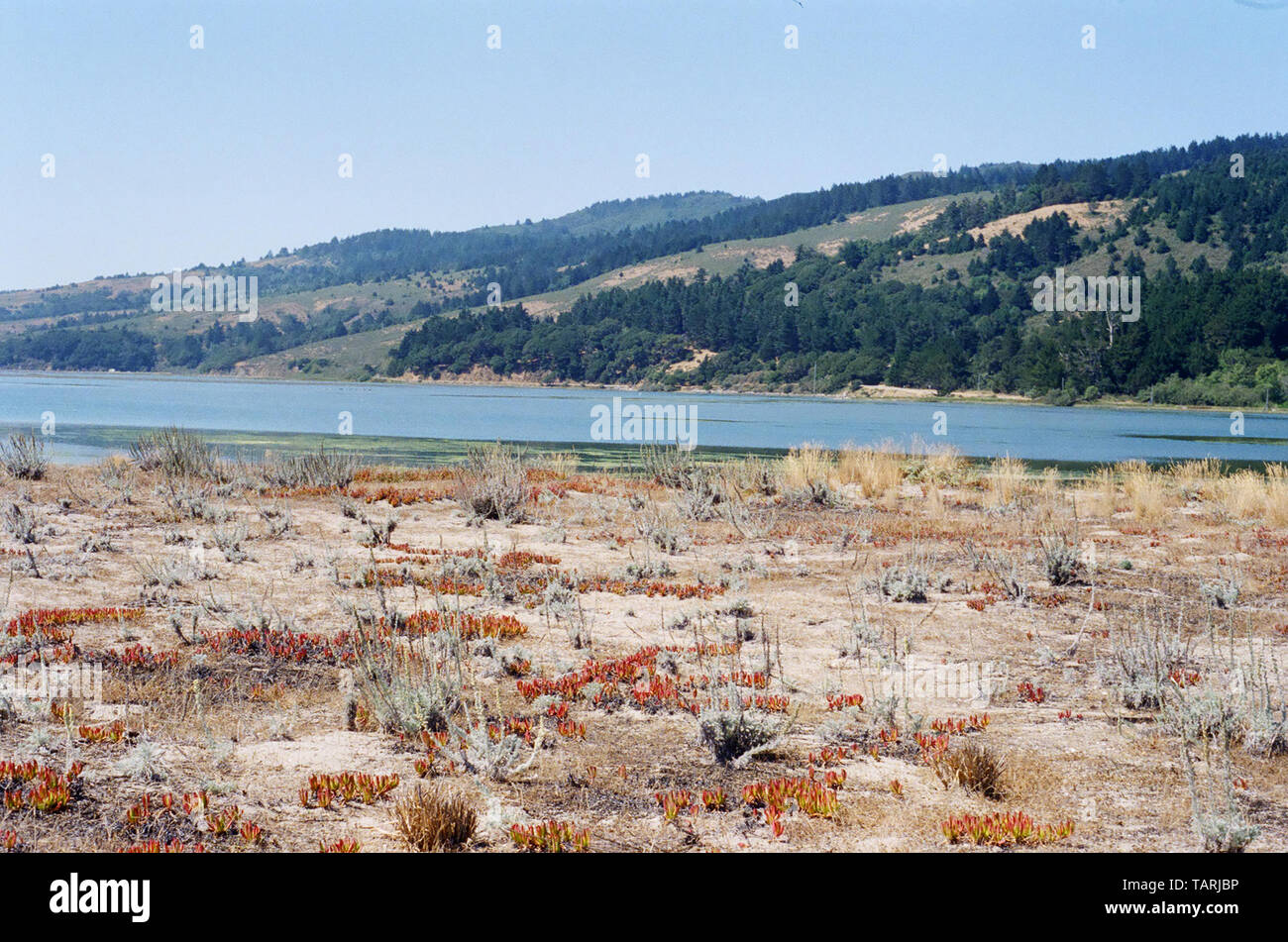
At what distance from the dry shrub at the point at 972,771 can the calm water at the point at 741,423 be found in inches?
926

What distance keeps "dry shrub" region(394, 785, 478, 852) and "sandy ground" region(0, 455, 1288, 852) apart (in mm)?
141

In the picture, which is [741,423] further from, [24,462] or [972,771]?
[972,771]

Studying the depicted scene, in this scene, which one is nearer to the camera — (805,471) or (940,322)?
(805,471)

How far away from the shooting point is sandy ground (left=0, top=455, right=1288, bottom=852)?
220 inches

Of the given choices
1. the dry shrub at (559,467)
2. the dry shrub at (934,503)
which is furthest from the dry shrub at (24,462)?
the dry shrub at (934,503)

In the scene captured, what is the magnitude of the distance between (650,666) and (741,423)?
154ft


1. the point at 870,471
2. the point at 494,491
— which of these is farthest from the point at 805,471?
the point at 494,491

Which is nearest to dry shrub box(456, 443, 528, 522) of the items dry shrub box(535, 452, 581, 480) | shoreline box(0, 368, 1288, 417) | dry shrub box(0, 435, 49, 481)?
dry shrub box(535, 452, 581, 480)

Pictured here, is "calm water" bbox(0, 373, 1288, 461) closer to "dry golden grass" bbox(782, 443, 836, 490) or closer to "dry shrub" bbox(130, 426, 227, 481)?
"dry golden grass" bbox(782, 443, 836, 490)

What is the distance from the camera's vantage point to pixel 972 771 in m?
5.96

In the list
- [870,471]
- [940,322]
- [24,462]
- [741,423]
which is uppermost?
[940,322]

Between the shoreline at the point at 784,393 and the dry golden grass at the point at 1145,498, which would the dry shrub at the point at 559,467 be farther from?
the shoreline at the point at 784,393

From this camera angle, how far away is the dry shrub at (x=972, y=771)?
5914mm
